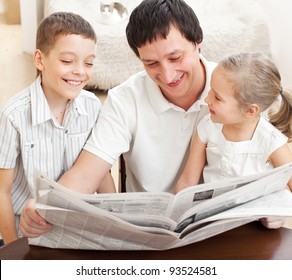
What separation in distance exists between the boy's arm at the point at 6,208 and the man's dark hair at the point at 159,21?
1.60 feet

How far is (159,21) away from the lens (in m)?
1.30

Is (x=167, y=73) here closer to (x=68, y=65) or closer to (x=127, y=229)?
(x=68, y=65)

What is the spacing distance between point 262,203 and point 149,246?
9.6 inches

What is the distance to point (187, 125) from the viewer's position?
1444mm

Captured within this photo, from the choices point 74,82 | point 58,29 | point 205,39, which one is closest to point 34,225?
point 74,82

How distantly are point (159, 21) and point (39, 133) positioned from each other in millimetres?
418

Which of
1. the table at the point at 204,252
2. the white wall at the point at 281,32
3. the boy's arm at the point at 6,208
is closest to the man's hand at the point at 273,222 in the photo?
the table at the point at 204,252

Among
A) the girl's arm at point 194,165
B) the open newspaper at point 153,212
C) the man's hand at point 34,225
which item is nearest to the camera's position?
the open newspaper at point 153,212

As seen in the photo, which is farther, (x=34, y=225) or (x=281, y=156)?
(x=281, y=156)

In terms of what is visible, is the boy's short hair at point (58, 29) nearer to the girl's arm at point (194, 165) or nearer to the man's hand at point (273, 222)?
the girl's arm at point (194, 165)

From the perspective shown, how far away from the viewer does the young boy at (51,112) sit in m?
1.33

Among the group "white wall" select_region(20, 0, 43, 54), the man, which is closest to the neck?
the man

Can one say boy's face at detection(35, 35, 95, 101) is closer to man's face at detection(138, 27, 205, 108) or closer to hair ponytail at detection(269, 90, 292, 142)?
man's face at detection(138, 27, 205, 108)
